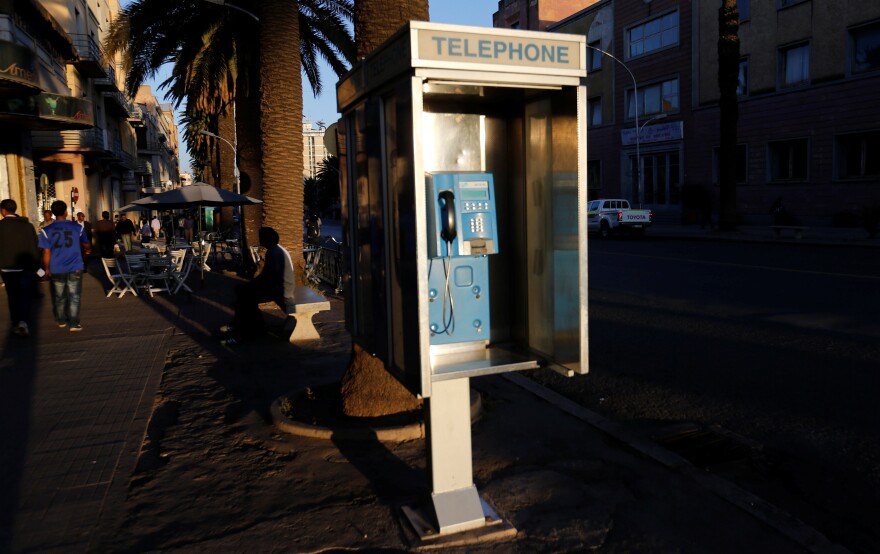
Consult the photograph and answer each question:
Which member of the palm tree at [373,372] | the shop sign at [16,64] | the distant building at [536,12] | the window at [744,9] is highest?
the distant building at [536,12]

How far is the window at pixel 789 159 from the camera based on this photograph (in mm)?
29875

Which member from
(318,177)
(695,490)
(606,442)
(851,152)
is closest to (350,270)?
(606,442)

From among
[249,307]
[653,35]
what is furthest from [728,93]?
[249,307]

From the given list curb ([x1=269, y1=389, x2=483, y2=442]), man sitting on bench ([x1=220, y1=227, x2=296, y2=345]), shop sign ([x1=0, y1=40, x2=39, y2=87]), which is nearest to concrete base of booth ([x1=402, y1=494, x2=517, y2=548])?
curb ([x1=269, y1=389, x2=483, y2=442])

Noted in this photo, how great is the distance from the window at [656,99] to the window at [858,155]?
975 centimetres

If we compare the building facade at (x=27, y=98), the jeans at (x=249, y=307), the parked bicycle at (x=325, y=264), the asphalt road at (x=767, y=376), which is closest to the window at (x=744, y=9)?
the asphalt road at (x=767, y=376)

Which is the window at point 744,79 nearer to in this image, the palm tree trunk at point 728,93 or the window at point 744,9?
the window at point 744,9

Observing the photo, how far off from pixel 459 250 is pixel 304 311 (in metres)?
5.06

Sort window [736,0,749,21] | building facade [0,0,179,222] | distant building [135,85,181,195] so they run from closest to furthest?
building facade [0,0,179,222]
window [736,0,749,21]
distant building [135,85,181,195]

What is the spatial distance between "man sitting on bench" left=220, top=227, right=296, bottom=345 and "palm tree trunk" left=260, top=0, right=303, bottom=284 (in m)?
3.25

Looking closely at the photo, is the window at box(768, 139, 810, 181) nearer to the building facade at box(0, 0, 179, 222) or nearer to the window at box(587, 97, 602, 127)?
the window at box(587, 97, 602, 127)

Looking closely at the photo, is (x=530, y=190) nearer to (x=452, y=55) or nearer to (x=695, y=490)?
(x=452, y=55)

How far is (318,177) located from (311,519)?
8561 centimetres

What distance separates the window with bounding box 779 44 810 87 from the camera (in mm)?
29484
